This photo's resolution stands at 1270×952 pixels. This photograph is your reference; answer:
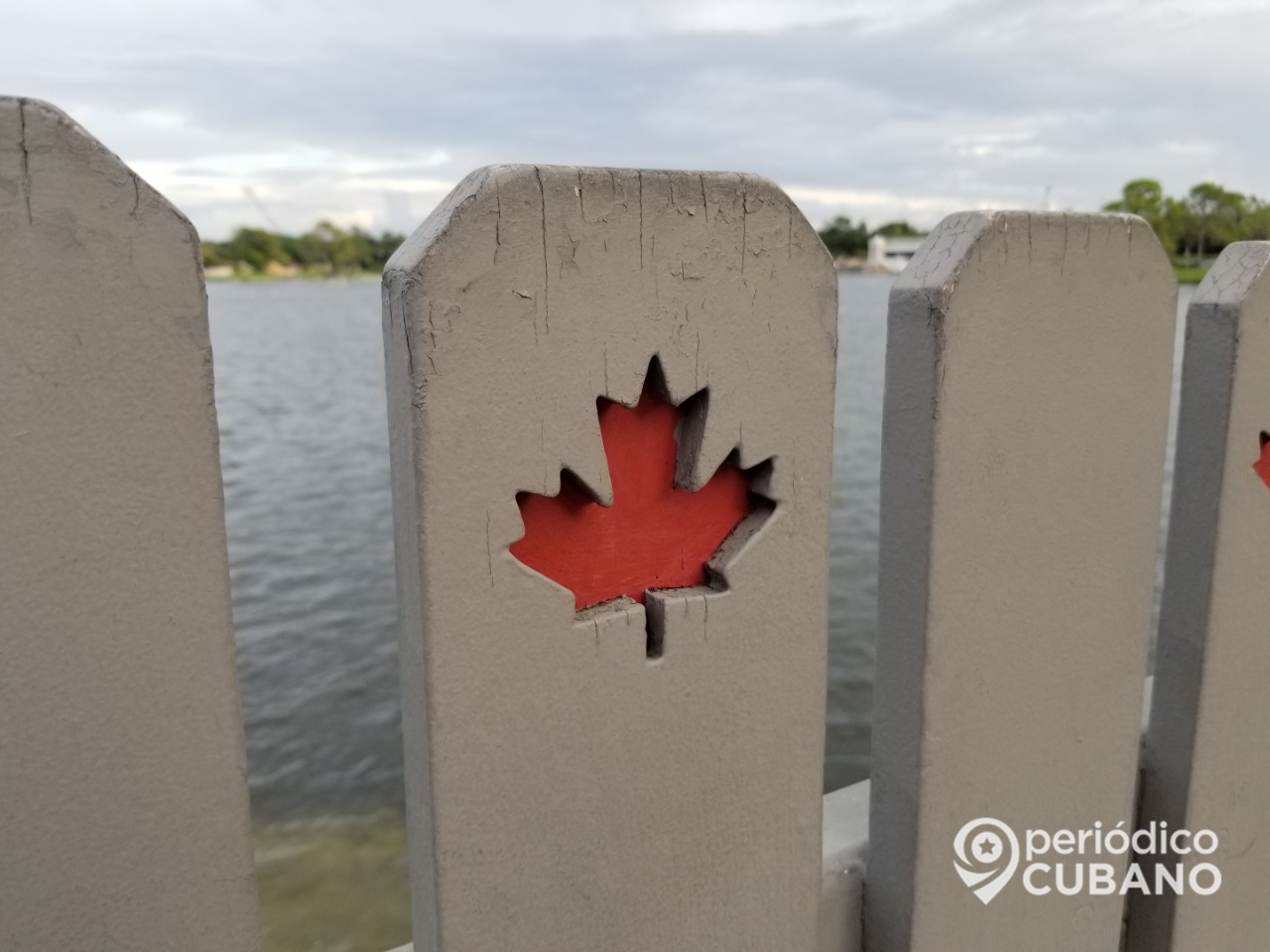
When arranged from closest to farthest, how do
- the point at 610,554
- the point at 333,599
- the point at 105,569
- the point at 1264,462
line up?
the point at 105,569 → the point at 610,554 → the point at 1264,462 → the point at 333,599

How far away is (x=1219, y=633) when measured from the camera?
1650mm

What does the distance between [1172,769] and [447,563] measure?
1.34m

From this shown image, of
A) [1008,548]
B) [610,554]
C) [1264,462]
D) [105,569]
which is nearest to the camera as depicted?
[105,569]

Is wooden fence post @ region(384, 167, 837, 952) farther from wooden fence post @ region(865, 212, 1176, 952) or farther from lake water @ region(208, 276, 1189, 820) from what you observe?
lake water @ region(208, 276, 1189, 820)

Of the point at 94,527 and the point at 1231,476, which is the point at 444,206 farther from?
the point at 1231,476

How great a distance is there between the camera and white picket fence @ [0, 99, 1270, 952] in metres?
0.87

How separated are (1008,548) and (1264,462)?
58 cm

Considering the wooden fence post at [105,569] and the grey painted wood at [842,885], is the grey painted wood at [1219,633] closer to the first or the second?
the grey painted wood at [842,885]

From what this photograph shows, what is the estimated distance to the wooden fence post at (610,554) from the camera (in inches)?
39.3

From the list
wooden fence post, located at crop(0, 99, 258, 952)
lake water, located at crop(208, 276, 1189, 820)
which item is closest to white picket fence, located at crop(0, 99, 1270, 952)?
wooden fence post, located at crop(0, 99, 258, 952)

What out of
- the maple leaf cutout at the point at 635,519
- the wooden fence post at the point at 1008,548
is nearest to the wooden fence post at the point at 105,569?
the maple leaf cutout at the point at 635,519

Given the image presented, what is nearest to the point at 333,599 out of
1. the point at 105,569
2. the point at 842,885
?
the point at 842,885

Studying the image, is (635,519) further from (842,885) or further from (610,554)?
(842,885)

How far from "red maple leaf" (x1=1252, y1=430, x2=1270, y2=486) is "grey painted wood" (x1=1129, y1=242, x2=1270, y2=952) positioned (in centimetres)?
2
